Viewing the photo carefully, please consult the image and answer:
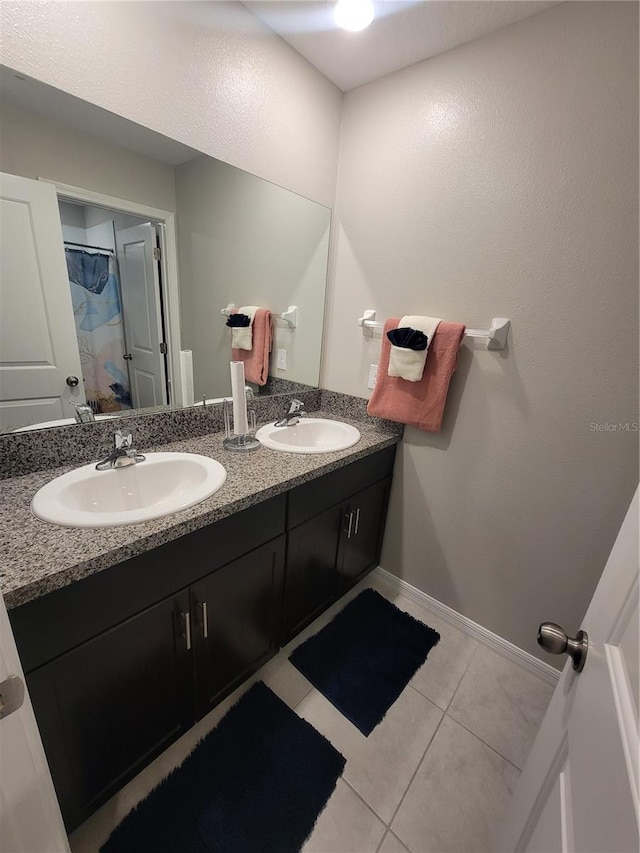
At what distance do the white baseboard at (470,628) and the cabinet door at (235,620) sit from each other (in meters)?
0.78

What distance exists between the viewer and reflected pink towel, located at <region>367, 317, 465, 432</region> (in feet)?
4.53

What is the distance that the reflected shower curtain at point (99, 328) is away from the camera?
1054 millimetres

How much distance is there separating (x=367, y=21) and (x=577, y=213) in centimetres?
92

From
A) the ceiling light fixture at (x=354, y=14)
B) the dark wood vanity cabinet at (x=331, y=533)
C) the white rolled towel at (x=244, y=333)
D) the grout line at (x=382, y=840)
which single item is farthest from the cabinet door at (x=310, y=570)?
the ceiling light fixture at (x=354, y=14)

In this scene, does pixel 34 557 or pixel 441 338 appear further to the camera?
pixel 441 338

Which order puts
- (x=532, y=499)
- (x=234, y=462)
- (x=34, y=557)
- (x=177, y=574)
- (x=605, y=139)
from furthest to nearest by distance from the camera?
(x=532, y=499) < (x=234, y=462) < (x=605, y=139) < (x=177, y=574) < (x=34, y=557)

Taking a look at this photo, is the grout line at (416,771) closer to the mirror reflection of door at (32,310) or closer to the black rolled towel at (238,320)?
the mirror reflection of door at (32,310)

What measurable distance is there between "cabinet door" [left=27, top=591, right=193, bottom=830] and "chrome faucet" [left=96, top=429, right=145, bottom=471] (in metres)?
0.45

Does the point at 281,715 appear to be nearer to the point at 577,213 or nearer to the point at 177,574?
the point at 177,574

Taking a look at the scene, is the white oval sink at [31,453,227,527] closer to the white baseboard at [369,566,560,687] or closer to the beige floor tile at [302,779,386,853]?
the beige floor tile at [302,779,386,853]

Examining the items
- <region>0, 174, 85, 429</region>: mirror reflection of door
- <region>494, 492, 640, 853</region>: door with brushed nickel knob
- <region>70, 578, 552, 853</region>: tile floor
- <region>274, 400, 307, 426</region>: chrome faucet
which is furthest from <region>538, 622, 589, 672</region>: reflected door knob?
<region>0, 174, 85, 429</region>: mirror reflection of door

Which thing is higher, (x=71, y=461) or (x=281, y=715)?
(x=71, y=461)

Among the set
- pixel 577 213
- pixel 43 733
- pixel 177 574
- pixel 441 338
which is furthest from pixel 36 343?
pixel 577 213

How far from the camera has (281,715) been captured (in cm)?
124
